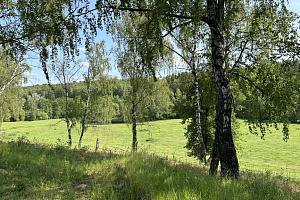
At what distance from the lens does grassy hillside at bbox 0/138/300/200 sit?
10.4 feet

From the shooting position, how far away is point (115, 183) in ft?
13.5

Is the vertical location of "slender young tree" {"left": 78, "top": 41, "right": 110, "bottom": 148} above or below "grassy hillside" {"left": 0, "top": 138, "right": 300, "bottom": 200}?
above

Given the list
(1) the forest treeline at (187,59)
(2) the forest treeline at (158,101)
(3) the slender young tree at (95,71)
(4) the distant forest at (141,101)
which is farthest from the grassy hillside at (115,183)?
(3) the slender young tree at (95,71)

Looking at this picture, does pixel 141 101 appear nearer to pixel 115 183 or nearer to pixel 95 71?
pixel 95 71

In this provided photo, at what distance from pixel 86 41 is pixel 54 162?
366 cm

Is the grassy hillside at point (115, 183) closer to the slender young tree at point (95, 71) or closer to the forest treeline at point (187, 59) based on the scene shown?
the forest treeline at point (187, 59)

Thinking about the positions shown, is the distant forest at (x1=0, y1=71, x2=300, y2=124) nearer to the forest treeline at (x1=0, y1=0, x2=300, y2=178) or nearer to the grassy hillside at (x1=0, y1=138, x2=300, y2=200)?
the forest treeline at (x1=0, y1=0, x2=300, y2=178)

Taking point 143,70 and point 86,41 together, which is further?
point 143,70

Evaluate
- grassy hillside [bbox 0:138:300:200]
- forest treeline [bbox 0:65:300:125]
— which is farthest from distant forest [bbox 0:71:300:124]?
grassy hillside [bbox 0:138:300:200]

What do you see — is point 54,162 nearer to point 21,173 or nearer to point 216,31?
point 21,173

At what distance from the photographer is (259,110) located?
31.2 feet

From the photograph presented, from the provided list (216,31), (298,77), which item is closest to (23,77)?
(216,31)

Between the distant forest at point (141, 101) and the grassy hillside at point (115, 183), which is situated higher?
the distant forest at point (141, 101)

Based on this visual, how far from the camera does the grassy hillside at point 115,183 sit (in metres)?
3.16
